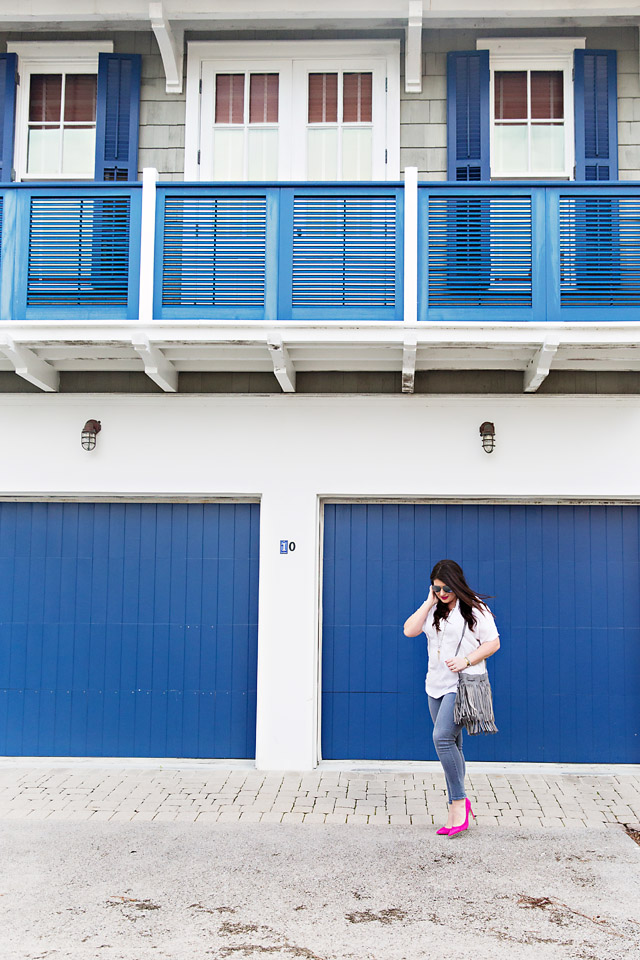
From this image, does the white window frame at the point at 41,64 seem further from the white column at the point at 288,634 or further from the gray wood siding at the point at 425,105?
the white column at the point at 288,634

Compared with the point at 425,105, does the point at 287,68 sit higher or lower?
higher

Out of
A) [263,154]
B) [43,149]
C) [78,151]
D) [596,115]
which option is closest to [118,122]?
[78,151]

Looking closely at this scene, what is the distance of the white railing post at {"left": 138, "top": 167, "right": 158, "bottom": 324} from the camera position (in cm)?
618

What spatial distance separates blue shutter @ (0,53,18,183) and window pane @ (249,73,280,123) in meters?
2.18

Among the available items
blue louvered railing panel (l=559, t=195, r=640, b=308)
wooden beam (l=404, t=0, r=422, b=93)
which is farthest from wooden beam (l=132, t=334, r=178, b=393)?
wooden beam (l=404, t=0, r=422, b=93)

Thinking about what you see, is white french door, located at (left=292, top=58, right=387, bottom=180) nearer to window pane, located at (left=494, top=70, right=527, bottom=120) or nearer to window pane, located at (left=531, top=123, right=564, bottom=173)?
window pane, located at (left=494, top=70, right=527, bottom=120)

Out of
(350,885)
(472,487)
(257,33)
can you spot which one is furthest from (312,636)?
(257,33)

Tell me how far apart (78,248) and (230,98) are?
7.42 feet

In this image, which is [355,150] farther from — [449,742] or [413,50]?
[449,742]

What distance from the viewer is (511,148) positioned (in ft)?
23.7

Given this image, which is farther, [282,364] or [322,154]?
[322,154]

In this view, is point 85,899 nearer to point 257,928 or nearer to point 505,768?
point 257,928

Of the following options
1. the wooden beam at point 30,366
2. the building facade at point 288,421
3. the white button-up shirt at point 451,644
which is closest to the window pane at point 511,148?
the building facade at point 288,421

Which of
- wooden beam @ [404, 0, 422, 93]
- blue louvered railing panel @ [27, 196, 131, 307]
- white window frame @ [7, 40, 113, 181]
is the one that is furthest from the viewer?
white window frame @ [7, 40, 113, 181]
